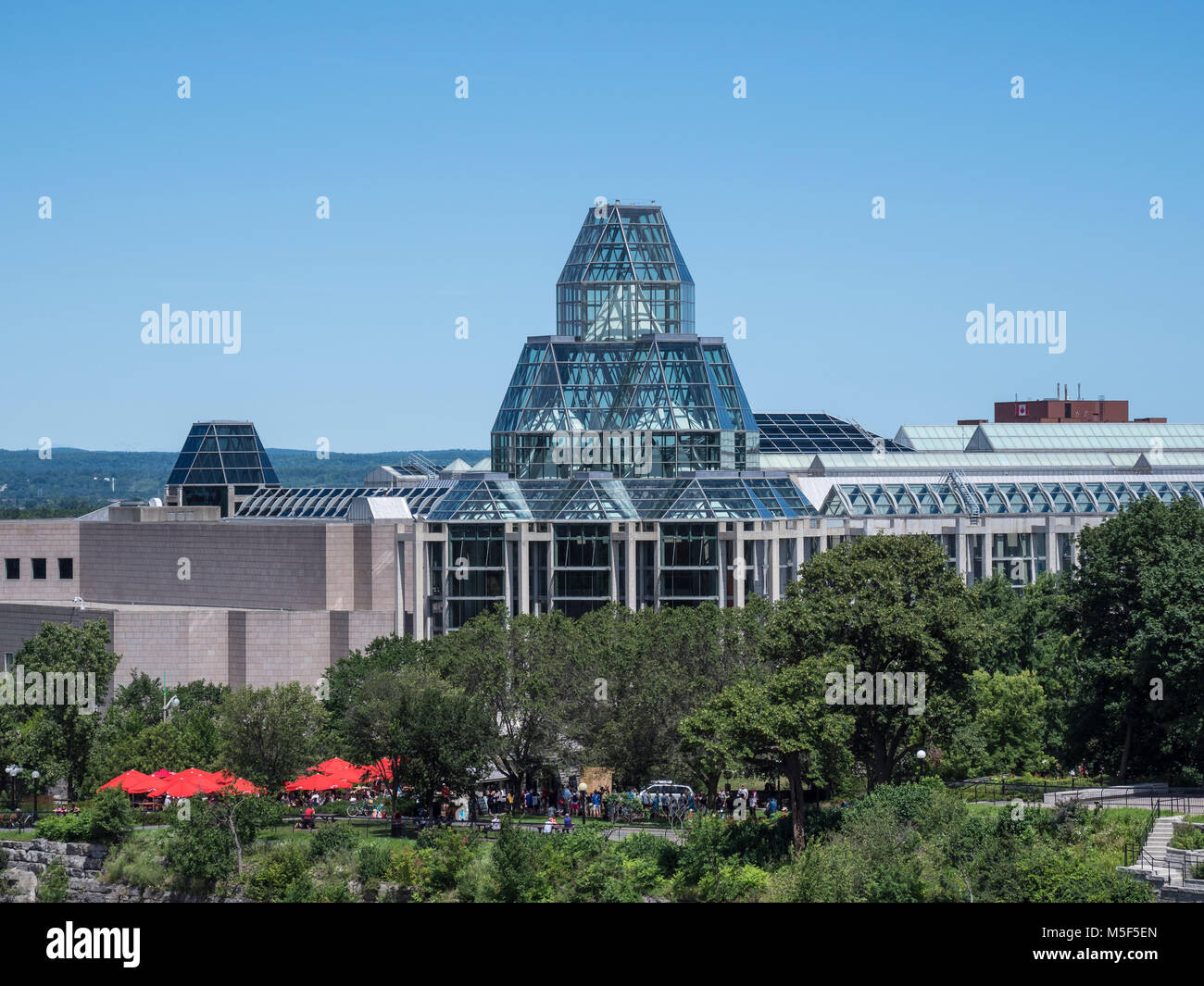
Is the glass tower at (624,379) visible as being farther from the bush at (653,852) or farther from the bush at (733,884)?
the bush at (733,884)

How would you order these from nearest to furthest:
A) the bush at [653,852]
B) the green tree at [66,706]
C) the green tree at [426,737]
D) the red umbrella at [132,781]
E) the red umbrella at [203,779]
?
the bush at [653,852], the green tree at [426,737], the red umbrella at [203,779], the red umbrella at [132,781], the green tree at [66,706]

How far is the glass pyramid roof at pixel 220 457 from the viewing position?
160m

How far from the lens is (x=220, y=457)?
160m

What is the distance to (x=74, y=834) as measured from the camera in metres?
79.1

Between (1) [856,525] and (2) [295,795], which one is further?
(1) [856,525]

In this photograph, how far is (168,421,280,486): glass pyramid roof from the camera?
16000cm

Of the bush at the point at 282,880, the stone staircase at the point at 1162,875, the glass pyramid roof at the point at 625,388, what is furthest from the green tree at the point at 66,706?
the glass pyramid roof at the point at 625,388

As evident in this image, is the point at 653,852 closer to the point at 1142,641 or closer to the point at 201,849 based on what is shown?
the point at 201,849

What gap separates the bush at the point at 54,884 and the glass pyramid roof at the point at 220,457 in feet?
272
